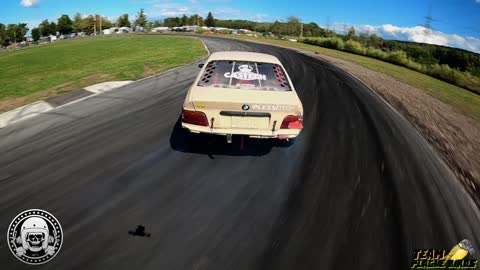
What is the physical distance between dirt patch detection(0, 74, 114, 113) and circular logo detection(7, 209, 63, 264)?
576 cm

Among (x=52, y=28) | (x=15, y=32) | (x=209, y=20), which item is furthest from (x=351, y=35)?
(x=15, y=32)

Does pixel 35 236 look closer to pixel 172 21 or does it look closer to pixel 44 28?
pixel 44 28

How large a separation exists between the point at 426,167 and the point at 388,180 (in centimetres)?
128

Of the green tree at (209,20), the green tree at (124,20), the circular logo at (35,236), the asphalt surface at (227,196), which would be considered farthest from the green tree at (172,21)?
the circular logo at (35,236)

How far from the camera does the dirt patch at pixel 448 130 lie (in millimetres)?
5402

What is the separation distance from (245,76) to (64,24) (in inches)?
4994

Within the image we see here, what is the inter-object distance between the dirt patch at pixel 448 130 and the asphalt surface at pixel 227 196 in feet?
1.16

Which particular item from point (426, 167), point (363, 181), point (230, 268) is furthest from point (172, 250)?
point (426, 167)

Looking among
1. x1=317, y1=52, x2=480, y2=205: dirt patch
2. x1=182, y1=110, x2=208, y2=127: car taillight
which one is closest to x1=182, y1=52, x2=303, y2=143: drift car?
x1=182, y1=110, x2=208, y2=127: car taillight

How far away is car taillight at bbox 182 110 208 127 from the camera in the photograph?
181 inches

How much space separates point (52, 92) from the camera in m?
9.48

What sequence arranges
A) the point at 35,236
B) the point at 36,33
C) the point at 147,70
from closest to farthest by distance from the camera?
the point at 35,236
the point at 147,70
the point at 36,33

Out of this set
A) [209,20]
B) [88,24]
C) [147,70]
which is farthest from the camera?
[209,20]

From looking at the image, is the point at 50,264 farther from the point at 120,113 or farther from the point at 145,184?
the point at 120,113
